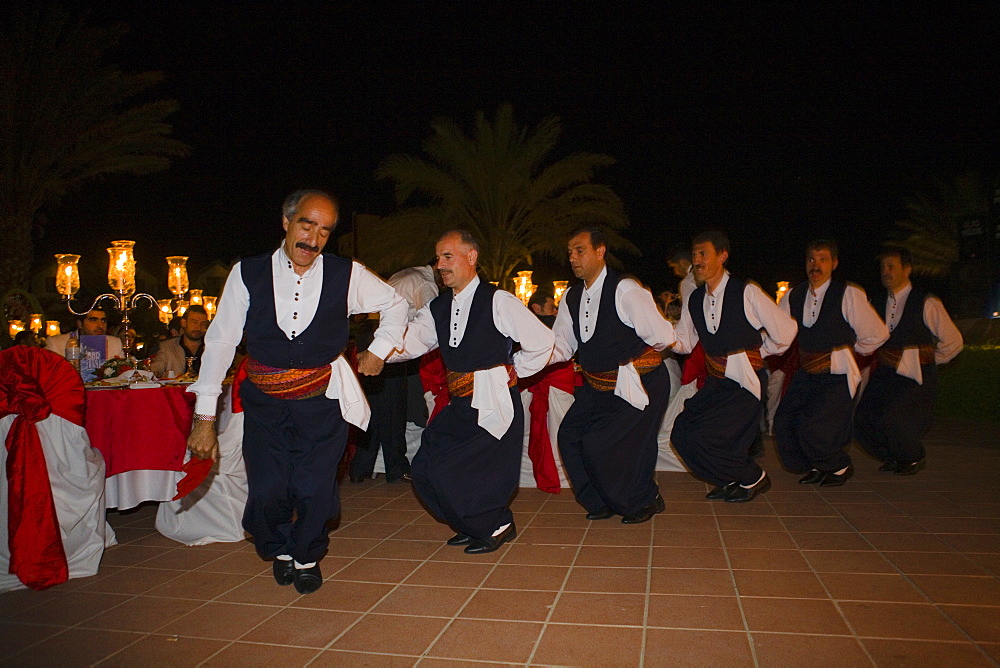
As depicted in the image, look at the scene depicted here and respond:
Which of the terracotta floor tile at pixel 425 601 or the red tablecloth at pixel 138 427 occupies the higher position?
the red tablecloth at pixel 138 427

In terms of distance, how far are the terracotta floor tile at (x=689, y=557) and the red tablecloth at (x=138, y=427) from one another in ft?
9.73

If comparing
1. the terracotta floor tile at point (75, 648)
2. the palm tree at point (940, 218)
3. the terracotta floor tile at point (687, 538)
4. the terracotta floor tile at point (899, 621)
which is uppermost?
the palm tree at point (940, 218)

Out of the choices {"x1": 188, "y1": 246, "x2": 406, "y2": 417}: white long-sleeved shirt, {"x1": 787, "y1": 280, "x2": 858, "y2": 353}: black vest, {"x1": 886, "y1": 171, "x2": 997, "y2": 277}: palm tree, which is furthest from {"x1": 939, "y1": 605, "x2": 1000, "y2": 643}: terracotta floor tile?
{"x1": 886, "y1": 171, "x2": 997, "y2": 277}: palm tree

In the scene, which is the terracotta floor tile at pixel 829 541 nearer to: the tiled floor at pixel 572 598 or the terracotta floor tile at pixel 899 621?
the tiled floor at pixel 572 598

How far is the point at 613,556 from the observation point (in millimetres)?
4559

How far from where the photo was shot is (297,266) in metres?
4.00

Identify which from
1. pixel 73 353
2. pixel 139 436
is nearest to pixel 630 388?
pixel 139 436

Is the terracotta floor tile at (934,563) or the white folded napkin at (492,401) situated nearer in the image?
the terracotta floor tile at (934,563)

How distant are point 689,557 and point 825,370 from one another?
2.79 meters

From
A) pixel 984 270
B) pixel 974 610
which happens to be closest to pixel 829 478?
pixel 974 610

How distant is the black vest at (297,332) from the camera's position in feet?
12.9

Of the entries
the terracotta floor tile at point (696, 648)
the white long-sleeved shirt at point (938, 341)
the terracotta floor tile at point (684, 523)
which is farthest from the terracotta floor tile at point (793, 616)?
the white long-sleeved shirt at point (938, 341)

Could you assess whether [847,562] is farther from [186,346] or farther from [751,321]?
[186,346]

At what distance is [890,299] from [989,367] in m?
5.36
